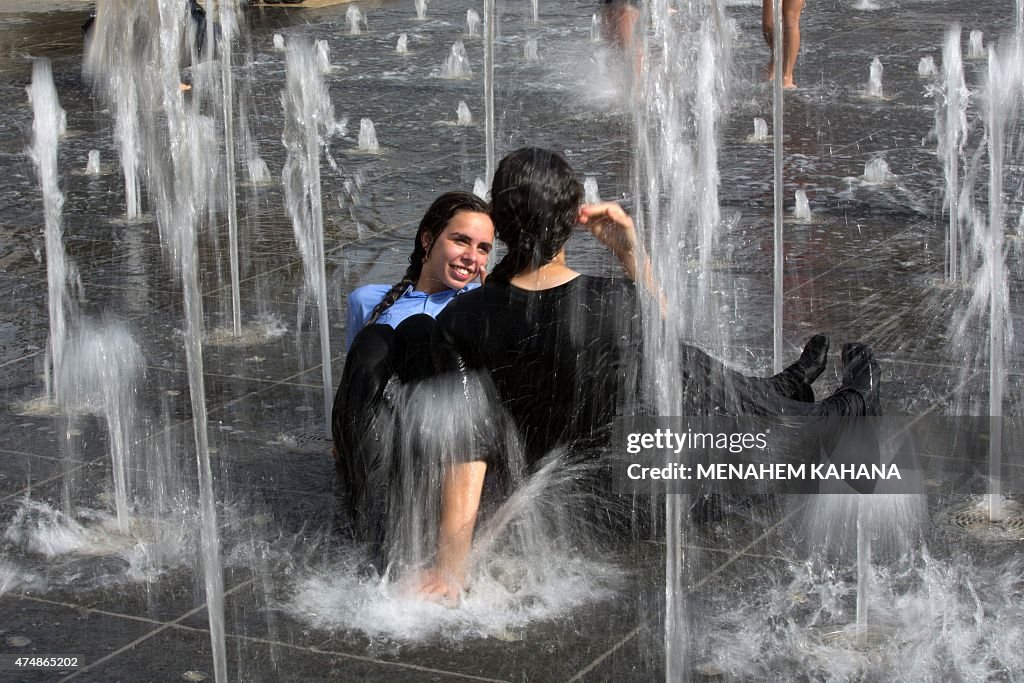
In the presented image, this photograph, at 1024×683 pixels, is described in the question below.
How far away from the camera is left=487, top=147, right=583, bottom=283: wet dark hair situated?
4.58 m

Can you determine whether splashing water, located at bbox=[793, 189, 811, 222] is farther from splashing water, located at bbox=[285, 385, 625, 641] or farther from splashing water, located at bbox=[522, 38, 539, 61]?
splashing water, located at bbox=[522, 38, 539, 61]

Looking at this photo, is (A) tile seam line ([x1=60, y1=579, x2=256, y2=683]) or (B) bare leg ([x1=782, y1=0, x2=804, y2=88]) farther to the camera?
(B) bare leg ([x1=782, y1=0, x2=804, y2=88])

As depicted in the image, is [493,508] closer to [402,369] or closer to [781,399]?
[402,369]

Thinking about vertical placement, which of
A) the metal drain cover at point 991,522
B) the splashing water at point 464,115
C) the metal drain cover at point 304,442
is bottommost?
the metal drain cover at point 991,522

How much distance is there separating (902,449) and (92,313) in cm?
388

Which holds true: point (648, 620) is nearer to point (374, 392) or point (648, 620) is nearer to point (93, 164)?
point (374, 392)

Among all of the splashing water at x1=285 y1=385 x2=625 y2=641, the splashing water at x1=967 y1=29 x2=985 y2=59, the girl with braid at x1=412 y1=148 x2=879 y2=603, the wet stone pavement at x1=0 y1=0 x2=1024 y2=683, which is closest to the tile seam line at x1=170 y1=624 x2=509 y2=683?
the wet stone pavement at x1=0 y1=0 x2=1024 y2=683

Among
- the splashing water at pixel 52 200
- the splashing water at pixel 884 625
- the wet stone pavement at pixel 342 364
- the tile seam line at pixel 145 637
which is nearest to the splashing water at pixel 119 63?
the wet stone pavement at pixel 342 364

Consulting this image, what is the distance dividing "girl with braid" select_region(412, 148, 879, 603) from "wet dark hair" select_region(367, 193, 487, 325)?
0.31 meters

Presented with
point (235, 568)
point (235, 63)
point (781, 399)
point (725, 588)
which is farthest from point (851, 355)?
point (235, 63)

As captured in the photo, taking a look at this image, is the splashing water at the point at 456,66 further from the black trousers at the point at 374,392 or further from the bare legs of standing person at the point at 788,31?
the black trousers at the point at 374,392

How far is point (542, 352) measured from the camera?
450 centimetres

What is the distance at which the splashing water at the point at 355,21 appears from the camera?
15.5 metres

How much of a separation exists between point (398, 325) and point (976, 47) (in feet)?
31.2
